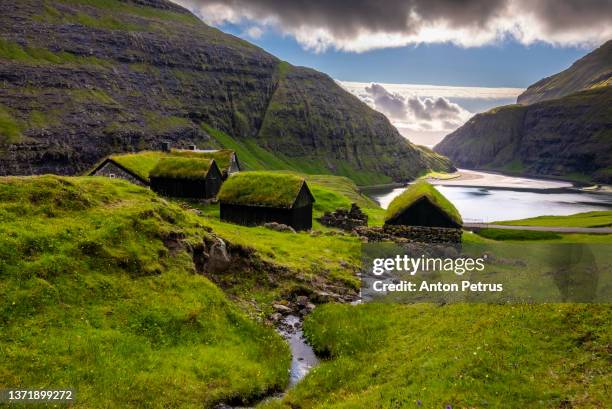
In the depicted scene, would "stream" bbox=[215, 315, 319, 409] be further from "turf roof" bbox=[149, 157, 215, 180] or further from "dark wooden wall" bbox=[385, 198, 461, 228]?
"turf roof" bbox=[149, 157, 215, 180]

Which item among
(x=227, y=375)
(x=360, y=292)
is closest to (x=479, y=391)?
(x=227, y=375)

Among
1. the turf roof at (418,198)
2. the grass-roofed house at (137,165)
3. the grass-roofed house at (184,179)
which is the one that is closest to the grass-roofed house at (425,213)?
the turf roof at (418,198)

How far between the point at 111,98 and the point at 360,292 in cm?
18840

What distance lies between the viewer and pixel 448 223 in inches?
1975

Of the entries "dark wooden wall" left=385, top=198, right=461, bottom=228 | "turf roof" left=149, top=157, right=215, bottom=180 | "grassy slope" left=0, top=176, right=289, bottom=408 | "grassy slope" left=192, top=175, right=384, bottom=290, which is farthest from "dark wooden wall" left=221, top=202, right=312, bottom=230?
"grassy slope" left=0, top=176, right=289, bottom=408

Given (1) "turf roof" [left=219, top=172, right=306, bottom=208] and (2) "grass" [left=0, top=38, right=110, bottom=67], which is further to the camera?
(2) "grass" [left=0, top=38, right=110, bottom=67]

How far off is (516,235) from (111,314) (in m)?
68.1

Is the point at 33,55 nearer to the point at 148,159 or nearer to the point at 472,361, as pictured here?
the point at 148,159

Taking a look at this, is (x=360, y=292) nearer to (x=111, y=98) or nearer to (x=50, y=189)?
(x=50, y=189)

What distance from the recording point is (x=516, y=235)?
72375 millimetres

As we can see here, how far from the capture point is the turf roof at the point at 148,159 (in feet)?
224

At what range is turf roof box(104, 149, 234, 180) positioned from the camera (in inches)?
2689

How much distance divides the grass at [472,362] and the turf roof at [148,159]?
174ft

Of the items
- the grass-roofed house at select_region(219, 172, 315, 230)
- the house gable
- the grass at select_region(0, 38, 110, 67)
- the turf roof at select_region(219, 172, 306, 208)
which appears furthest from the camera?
the grass at select_region(0, 38, 110, 67)
